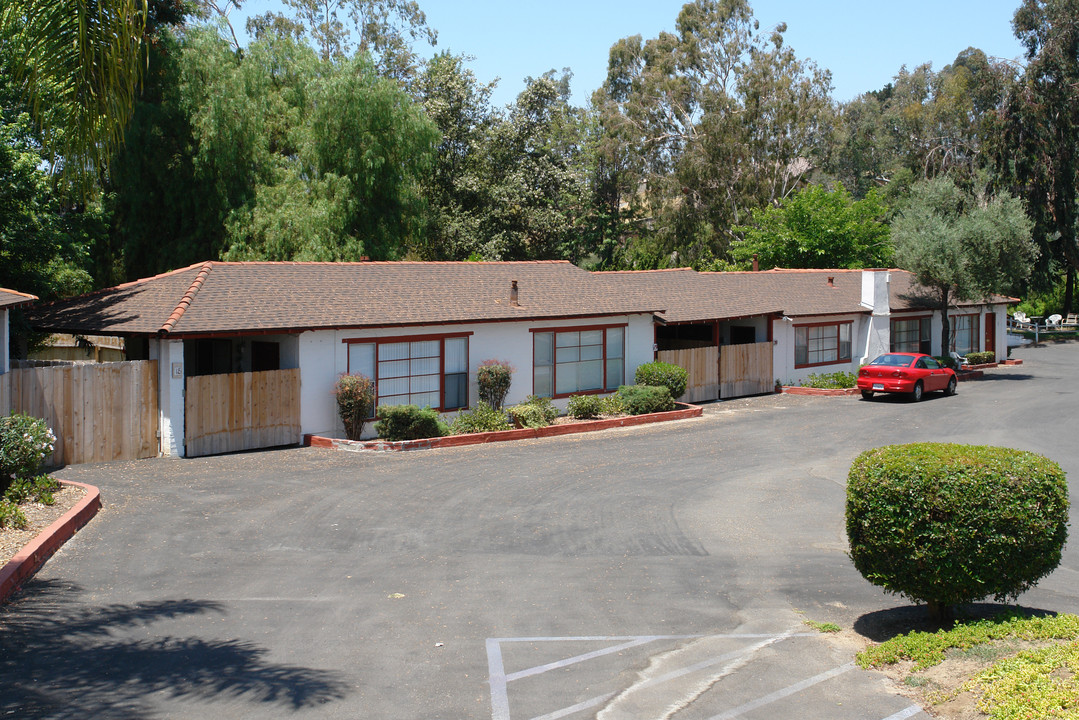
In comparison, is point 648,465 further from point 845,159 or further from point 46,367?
point 845,159

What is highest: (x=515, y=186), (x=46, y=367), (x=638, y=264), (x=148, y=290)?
(x=515, y=186)

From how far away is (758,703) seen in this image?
7223 millimetres

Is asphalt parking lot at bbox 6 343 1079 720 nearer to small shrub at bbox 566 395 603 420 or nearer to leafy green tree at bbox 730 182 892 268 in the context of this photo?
small shrub at bbox 566 395 603 420

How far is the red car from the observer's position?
2972 cm

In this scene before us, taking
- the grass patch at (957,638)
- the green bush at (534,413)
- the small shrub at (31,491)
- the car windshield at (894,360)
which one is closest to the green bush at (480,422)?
the green bush at (534,413)

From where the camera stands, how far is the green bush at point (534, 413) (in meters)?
23.6

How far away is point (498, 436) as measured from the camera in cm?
2258

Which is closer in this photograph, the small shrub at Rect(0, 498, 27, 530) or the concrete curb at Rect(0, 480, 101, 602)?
the concrete curb at Rect(0, 480, 101, 602)

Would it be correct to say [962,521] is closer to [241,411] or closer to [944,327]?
[241,411]

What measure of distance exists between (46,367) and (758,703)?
15.3 meters

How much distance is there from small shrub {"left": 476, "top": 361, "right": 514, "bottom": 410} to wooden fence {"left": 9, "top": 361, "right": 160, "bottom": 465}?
7981 millimetres

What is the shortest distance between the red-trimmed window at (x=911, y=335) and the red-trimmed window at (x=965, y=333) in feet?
6.66

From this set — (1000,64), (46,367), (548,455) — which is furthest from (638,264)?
(46,367)

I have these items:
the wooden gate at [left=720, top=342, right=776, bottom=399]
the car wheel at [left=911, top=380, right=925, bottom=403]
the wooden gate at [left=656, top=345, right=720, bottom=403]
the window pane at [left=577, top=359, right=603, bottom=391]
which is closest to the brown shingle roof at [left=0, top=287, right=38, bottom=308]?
the window pane at [left=577, top=359, right=603, bottom=391]
